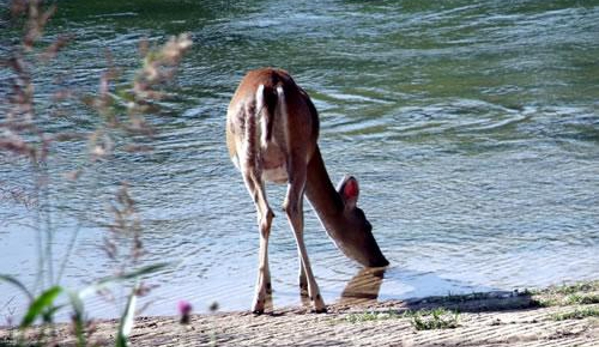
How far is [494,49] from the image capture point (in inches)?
663

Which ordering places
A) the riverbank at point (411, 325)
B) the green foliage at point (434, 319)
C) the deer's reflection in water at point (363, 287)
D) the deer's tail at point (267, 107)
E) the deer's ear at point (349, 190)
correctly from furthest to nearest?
the deer's ear at point (349, 190) → the deer's reflection in water at point (363, 287) → the deer's tail at point (267, 107) → the green foliage at point (434, 319) → the riverbank at point (411, 325)

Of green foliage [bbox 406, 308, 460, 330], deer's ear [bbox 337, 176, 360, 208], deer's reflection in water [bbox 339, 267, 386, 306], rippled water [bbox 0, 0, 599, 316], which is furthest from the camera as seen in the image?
deer's ear [bbox 337, 176, 360, 208]

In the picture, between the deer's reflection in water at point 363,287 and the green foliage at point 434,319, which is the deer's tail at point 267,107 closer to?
the deer's reflection in water at point 363,287

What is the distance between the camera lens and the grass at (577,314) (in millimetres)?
6969

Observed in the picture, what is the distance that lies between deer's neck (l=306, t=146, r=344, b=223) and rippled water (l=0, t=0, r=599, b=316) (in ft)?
1.08

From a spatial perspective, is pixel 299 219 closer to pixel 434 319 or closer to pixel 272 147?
pixel 272 147

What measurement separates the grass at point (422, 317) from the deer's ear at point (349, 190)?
1750 mm

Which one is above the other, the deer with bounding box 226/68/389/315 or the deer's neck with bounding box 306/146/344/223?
the deer with bounding box 226/68/389/315

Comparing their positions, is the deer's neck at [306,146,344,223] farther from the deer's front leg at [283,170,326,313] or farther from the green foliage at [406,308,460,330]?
the green foliage at [406,308,460,330]

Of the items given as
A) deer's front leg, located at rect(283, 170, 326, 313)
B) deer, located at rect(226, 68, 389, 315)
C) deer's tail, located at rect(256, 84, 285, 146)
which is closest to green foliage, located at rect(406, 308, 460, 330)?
deer's front leg, located at rect(283, 170, 326, 313)

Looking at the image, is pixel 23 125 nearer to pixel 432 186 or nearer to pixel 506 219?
pixel 506 219

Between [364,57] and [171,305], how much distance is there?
28.3 feet

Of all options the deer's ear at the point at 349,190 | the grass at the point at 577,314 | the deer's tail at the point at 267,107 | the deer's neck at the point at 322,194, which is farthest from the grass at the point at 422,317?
the deer's ear at the point at 349,190

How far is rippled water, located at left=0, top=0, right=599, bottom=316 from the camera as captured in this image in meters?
9.30
